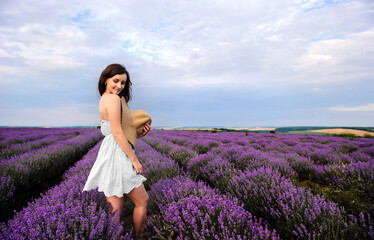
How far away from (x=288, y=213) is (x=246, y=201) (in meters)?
0.70

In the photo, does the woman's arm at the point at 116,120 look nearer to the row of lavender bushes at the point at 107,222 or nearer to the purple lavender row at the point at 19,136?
the row of lavender bushes at the point at 107,222

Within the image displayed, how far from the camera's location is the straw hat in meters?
1.72

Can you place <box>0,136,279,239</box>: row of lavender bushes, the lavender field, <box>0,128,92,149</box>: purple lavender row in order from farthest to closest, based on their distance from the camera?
<box>0,128,92,149</box>: purple lavender row → the lavender field → <box>0,136,279,239</box>: row of lavender bushes

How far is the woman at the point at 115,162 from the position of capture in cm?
154

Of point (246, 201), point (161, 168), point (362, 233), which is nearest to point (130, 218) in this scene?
point (161, 168)

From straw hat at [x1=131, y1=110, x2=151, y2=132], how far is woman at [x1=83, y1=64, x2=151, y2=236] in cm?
12

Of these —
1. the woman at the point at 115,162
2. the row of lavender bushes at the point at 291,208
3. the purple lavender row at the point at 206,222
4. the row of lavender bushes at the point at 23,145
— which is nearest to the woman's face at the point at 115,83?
the woman at the point at 115,162

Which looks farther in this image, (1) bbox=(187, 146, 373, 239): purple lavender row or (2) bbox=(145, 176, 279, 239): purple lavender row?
(1) bbox=(187, 146, 373, 239): purple lavender row

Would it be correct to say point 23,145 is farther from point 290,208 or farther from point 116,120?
point 290,208

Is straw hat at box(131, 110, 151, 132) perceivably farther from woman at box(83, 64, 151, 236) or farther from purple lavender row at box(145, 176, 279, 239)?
purple lavender row at box(145, 176, 279, 239)

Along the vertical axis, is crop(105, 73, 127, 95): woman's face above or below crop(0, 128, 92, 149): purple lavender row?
above

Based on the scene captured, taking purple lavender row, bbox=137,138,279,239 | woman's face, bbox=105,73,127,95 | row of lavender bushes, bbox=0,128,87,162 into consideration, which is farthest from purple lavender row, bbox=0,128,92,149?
purple lavender row, bbox=137,138,279,239

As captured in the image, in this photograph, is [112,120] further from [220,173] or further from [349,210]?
[349,210]

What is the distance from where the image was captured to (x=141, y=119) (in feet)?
5.69
